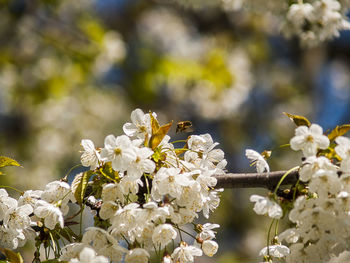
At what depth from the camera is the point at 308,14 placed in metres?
2.56

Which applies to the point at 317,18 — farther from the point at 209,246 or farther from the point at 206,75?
the point at 206,75

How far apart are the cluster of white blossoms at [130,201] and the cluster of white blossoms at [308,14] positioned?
48.4 inches

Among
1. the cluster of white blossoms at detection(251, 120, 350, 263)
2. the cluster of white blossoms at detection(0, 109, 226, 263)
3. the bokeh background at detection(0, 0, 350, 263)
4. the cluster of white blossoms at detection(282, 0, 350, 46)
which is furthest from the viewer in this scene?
the bokeh background at detection(0, 0, 350, 263)

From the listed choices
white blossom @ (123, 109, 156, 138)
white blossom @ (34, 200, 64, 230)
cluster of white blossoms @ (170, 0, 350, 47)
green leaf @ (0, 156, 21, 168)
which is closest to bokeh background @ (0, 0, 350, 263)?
cluster of white blossoms @ (170, 0, 350, 47)

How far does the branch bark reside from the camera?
1.56 metres

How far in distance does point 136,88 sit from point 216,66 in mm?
1499

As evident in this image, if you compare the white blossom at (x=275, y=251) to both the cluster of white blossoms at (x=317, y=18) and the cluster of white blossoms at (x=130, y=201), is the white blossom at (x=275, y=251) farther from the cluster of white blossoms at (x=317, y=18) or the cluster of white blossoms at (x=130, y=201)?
the cluster of white blossoms at (x=317, y=18)

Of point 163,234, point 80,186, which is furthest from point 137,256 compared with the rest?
point 80,186

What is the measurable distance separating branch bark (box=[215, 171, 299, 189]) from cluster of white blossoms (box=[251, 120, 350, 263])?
0.04 meters

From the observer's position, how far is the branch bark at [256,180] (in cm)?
156

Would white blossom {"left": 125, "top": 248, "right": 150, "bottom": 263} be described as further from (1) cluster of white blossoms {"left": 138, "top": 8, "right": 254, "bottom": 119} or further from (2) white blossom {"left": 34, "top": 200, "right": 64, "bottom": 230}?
(1) cluster of white blossoms {"left": 138, "top": 8, "right": 254, "bottom": 119}

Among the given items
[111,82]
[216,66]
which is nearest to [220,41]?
[216,66]

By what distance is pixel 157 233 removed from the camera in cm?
146

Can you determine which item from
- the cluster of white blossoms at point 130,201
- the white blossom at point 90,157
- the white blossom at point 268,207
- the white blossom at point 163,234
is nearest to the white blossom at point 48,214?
the cluster of white blossoms at point 130,201
